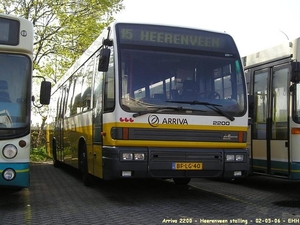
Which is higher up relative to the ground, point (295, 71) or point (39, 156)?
point (295, 71)

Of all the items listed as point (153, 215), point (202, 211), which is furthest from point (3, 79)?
point (202, 211)

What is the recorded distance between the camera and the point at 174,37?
28.0ft

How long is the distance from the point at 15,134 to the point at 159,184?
4633 mm

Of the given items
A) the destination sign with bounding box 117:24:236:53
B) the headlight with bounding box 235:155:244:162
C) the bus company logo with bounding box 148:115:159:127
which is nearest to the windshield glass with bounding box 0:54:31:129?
the destination sign with bounding box 117:24:236:53

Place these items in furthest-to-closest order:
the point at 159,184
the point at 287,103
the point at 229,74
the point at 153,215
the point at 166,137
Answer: the point at 159,184
the point at 287,103
the point at 229,74
the point at 166,137
the point at 153,215

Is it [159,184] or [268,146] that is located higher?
[268,146]

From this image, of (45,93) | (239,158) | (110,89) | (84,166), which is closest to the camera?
(45,93)

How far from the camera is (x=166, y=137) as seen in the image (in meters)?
8.00

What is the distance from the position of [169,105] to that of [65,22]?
1746 centimetres

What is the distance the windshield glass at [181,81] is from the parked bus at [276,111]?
81 cm

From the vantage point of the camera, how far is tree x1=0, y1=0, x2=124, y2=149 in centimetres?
2372

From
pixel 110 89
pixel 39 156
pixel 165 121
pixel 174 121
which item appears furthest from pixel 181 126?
pixel 39 156

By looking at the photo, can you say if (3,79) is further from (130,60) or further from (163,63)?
(163,63)

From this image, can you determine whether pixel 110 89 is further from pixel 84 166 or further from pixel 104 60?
pixel 84 166
